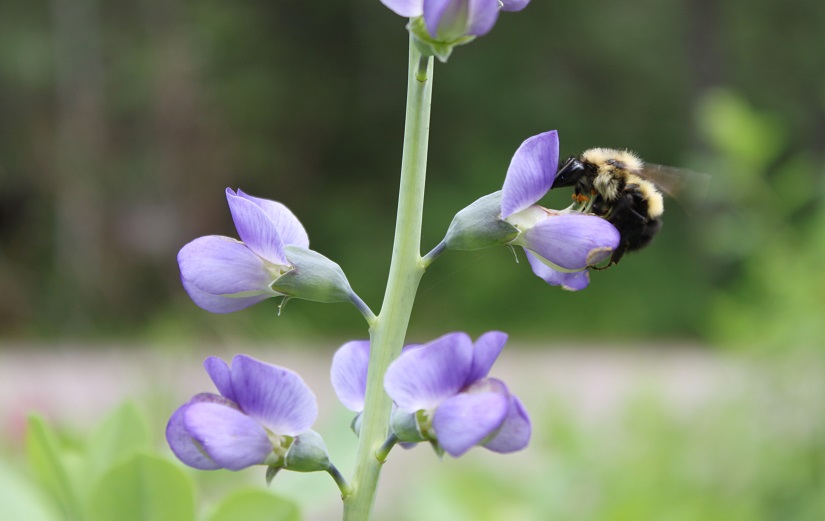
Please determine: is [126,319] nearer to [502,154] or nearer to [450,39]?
[502,154]

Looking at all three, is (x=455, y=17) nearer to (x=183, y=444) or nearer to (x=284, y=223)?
(x=284, y=223)

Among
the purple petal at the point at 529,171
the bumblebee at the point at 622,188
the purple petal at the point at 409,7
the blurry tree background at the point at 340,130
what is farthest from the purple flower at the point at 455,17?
the blurry tree background at the point at 340,130

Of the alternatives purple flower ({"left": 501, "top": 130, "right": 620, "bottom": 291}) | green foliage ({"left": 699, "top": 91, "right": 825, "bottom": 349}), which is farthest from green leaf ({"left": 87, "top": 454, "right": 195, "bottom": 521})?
green foliage ({"left": 699, "top": 91, "right": 825, "bottom": 349})

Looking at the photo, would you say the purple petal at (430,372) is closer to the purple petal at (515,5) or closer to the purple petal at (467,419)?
the purple petal at (467,419)

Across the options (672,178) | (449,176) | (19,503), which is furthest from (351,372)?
(449,176)

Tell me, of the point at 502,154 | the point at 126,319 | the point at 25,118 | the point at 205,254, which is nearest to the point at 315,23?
the point at 502,154

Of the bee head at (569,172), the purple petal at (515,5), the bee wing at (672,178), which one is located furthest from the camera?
the bee wing at (672,178)

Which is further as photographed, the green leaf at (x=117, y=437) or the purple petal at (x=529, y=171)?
the green leaf at (x=117, y=437)
